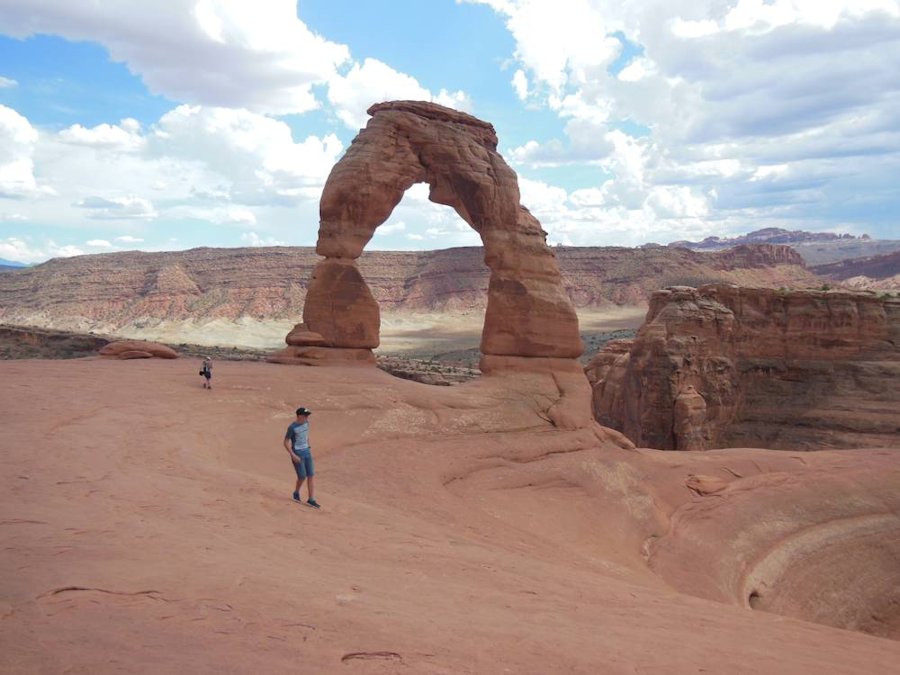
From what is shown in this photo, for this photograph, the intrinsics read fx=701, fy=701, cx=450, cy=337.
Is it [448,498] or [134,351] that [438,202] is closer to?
[134,351]

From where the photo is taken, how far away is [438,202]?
21.9 metres

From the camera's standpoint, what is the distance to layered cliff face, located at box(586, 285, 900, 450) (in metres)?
28.4

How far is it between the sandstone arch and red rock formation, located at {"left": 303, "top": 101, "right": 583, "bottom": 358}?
0.03m

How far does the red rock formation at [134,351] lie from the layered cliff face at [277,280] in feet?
287

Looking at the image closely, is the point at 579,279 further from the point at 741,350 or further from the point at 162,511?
the point at 162,511

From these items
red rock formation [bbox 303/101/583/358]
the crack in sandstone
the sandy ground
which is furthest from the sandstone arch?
the crack in sandstone

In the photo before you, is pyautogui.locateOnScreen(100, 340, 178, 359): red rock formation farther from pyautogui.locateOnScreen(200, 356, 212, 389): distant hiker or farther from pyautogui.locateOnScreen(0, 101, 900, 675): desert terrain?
pyautogui.locateOnScreen(200, 356, 212, 389): distant hiker

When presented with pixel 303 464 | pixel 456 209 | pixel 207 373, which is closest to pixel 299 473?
pixel 303 464

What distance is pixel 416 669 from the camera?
A: 445cm

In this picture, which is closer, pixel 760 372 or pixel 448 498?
pixel 448 498

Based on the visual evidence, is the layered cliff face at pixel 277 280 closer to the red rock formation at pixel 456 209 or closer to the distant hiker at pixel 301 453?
the red rock formation at pixel 456 209

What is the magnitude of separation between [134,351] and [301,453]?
14.8 meters

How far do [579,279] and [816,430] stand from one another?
97.3 metres

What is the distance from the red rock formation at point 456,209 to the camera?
20.2 m
